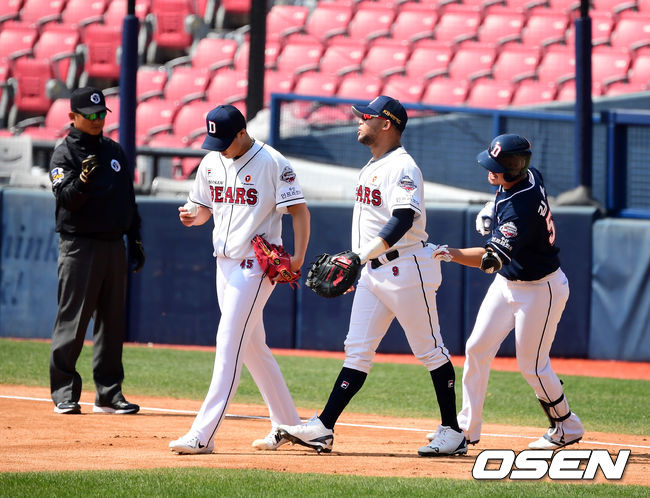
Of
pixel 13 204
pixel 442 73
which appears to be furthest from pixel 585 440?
pixel 442 73

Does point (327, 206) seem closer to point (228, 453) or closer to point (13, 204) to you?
point (13, 204)

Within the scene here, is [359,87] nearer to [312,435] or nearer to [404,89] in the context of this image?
[404,89]

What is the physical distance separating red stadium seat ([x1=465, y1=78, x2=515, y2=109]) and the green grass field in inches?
240

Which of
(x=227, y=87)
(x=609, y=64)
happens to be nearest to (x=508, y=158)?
(x=609, y=64)

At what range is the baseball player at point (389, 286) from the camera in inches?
223

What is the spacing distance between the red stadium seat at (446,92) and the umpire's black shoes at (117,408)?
916cm

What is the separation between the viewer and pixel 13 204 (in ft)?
37.0

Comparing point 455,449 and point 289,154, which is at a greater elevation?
point 289,154

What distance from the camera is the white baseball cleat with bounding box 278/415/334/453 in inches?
227

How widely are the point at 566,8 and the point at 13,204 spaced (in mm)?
10040

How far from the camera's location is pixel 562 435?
6129mm

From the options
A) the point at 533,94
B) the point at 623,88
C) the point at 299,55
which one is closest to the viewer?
the point at 623,88

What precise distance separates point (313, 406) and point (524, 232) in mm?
2734

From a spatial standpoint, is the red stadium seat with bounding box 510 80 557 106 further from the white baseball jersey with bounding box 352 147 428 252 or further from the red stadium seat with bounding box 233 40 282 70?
the white baseball jersey with bounding box 352 147 428 252
